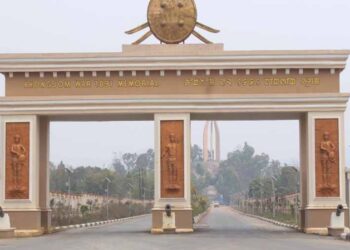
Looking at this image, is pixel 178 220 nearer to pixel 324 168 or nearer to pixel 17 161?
pixel 324 168

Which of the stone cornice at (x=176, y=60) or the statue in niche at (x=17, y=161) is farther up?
the stone cornice at (x=176, y=60)

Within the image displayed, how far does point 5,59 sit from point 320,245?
15.4 metres

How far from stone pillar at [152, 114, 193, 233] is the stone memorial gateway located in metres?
0.04

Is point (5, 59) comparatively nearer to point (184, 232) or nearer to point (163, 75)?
point (163, 75)

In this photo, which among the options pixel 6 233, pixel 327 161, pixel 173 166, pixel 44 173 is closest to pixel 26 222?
pixel 6 233

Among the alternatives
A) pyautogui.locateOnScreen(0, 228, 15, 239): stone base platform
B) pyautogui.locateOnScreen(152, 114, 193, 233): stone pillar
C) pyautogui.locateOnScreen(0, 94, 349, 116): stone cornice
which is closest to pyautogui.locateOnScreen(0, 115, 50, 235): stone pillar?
pyautogui.locateOnScreen(0, 94, 349, 116): stone cornice

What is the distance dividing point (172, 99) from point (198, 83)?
123 centimetres

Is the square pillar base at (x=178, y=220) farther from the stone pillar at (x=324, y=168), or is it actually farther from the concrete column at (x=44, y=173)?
the concrete column at (x=44, y=173)

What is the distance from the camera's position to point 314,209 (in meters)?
31.7

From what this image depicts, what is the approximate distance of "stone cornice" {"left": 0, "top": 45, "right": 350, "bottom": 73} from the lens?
32125 millimetres

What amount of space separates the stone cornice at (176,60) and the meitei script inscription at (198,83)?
1.71ft

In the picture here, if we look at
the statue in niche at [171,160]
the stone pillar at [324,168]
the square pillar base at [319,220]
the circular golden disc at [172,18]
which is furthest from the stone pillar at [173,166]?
the stone pillar at [324,168]

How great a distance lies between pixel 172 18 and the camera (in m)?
32.6

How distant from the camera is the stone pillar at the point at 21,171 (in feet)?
105
